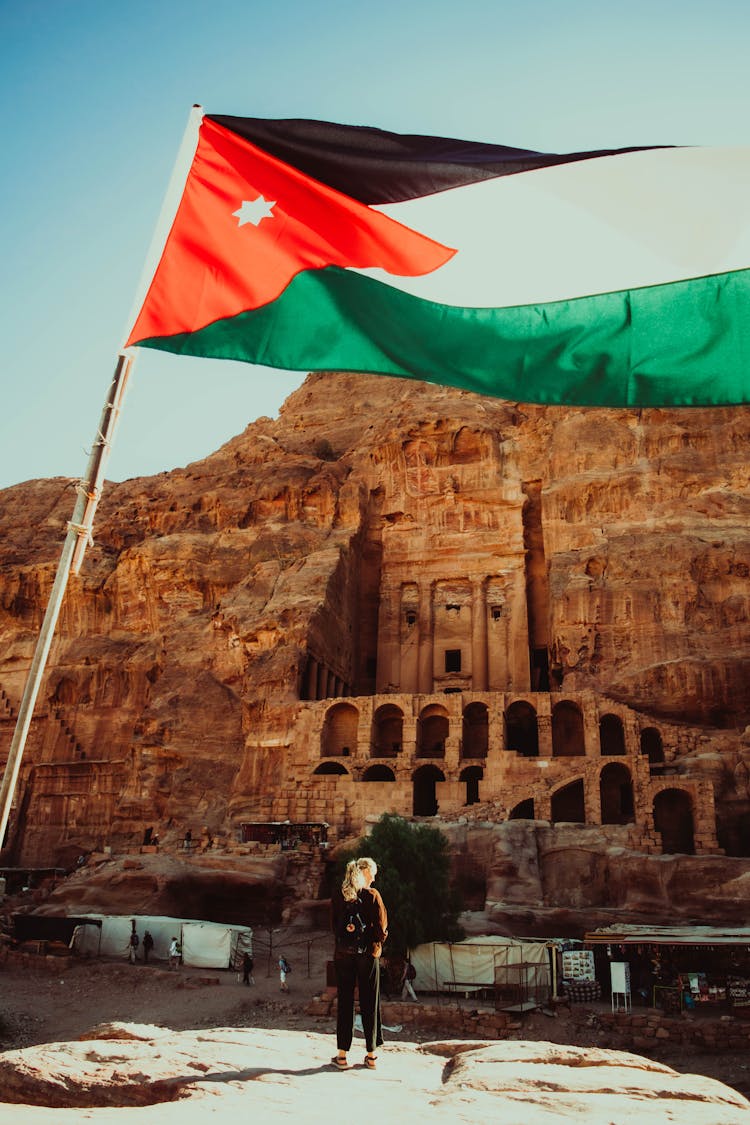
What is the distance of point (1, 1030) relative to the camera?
74.0 ft

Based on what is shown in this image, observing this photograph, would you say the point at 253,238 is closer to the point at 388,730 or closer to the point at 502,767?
the point at 502,767

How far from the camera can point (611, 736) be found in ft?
146

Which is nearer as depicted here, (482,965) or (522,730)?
(482,965)

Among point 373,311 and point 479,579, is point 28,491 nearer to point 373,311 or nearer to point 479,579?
point 479,579

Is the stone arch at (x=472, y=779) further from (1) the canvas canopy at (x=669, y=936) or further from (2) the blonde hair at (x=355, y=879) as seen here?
(2) the blonde hair at (x=355, y=879)

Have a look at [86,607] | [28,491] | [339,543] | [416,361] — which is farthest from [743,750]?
[28,491]

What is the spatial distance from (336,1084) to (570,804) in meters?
36.0

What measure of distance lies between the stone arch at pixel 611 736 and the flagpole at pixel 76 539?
3834 centimetres

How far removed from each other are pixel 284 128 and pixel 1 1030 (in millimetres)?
22015

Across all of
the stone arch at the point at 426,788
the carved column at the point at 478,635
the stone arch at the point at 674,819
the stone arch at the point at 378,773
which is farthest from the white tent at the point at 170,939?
the carved column at the point at 478,635

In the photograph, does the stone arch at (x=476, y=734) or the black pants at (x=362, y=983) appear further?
the stone arch at (x=476, y=734)

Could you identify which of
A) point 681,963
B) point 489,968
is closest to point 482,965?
point 489,968

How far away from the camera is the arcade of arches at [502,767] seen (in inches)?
1473

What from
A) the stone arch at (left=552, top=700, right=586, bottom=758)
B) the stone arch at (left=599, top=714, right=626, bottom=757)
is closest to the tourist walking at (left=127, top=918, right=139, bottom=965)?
the stone arch at (left=552, top=700, right=586, bottom=758)
